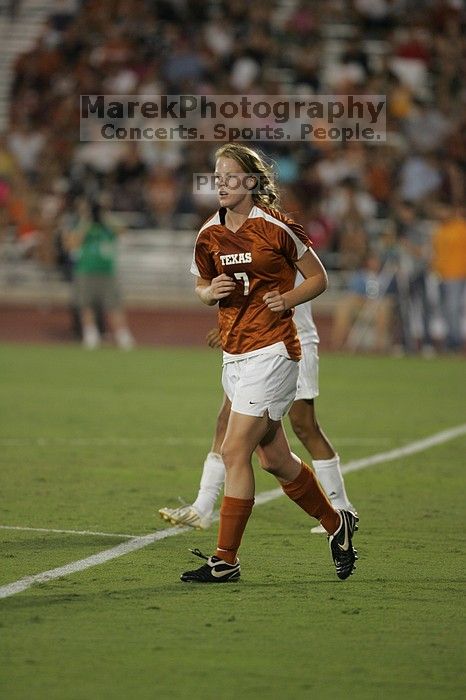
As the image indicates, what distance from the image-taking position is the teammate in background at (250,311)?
21.2 feet

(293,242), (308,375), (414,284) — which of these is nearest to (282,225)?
(293,242)

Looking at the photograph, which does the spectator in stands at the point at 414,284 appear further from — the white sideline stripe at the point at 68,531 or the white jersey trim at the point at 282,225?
the white jersey trim at the point at 282,225

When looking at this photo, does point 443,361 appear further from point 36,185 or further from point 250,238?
point 250,238

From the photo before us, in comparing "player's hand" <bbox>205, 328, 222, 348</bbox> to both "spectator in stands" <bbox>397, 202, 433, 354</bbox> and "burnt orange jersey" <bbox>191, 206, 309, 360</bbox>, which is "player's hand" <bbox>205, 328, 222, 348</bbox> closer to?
"burnt orange jersey" <bbox>191, 206, 309, 360</bbox>

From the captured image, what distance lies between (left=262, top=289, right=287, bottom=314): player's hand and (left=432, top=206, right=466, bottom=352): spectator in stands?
55.5 feet

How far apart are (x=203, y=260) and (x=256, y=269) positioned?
0.32 metres

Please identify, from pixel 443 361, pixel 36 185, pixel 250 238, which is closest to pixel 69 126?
pixel 36 185

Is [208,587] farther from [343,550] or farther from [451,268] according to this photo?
[451,268]

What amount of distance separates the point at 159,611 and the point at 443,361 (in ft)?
53.9

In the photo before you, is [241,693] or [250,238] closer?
[241,693]

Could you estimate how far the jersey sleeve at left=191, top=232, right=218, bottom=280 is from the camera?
665cm

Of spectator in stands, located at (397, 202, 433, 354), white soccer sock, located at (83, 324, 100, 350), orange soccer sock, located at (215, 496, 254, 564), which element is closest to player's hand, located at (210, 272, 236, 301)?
orange soccer sock, located at (215, 496, 254, 564)

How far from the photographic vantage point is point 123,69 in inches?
1116

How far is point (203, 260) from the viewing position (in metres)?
6.70
